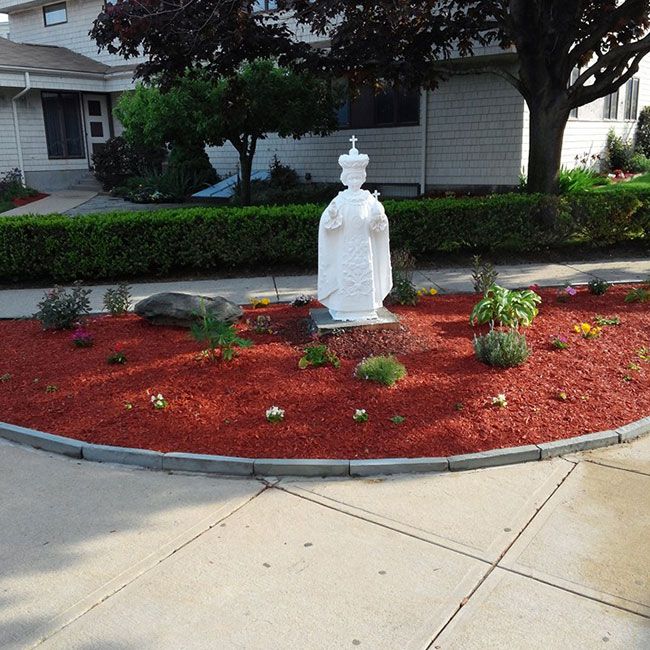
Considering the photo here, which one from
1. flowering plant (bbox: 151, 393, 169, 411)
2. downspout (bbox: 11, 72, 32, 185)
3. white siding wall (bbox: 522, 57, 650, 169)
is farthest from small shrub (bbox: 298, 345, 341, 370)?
downspout (bbox: 11, 72, 32, 185)

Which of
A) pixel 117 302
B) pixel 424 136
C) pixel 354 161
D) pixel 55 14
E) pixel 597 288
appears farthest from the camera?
pixel 55 14

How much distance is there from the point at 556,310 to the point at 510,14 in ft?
19.7

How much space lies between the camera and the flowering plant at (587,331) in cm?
685

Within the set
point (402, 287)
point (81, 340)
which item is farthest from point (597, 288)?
point (81, 340)

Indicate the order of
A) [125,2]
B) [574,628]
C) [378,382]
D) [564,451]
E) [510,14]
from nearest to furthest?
[574,628] → [564,451] → [378,382] → [125,2] → [510,14]

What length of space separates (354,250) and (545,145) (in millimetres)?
6605

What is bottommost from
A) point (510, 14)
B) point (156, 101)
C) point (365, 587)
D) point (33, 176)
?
point (365, 587)

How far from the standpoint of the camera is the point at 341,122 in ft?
58.5

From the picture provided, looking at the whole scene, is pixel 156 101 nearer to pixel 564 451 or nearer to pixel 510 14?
pixel 510 14

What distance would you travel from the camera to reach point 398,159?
55.6ft

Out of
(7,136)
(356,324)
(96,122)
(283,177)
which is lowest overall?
(356,324)

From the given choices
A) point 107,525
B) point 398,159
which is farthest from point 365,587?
point 398,159

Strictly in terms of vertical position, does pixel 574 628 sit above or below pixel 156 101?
below

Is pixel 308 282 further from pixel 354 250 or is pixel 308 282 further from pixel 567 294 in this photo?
pixel 567 294
